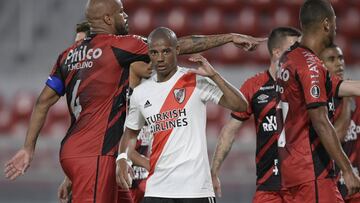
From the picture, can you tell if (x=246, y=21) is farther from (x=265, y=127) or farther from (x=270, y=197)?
(x=270, y=197)

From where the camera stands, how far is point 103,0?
564 centimetres

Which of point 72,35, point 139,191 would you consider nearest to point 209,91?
point 139,191

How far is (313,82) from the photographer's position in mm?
5105

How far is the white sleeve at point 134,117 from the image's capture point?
215 inches

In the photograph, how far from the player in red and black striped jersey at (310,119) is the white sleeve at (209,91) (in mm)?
449

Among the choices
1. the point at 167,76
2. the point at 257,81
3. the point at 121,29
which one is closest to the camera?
the point at 167,76

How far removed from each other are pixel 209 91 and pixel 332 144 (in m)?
0.84

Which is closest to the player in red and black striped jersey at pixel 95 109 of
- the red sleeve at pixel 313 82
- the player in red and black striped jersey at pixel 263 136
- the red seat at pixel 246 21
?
the red sleeve at pixel 313 82

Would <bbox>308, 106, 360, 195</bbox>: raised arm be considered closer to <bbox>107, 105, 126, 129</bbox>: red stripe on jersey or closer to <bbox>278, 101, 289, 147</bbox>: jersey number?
<bbox>278, 101, 289, 147</bbox>: jersey number

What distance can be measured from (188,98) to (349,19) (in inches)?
314

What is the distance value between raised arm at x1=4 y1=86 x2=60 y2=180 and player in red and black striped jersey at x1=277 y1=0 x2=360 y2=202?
155 cm

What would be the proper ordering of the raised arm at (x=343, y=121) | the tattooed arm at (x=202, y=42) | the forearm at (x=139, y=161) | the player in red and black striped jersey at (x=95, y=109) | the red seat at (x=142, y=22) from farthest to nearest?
the red seat at (x=142, y=22) < the raised arm at (x=343, y=121) < the forearm at (x=139, y=161) < the tattooed arm at (x=202, y=42) < the player in red and black striped jersey at (x=95, y=109)

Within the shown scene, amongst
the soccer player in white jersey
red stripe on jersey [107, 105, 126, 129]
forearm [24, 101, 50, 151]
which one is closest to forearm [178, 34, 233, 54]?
the soccer player in white jersey

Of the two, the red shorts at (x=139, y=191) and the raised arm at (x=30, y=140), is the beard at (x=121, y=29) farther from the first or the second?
the red shorts at (x=139, y=191)
